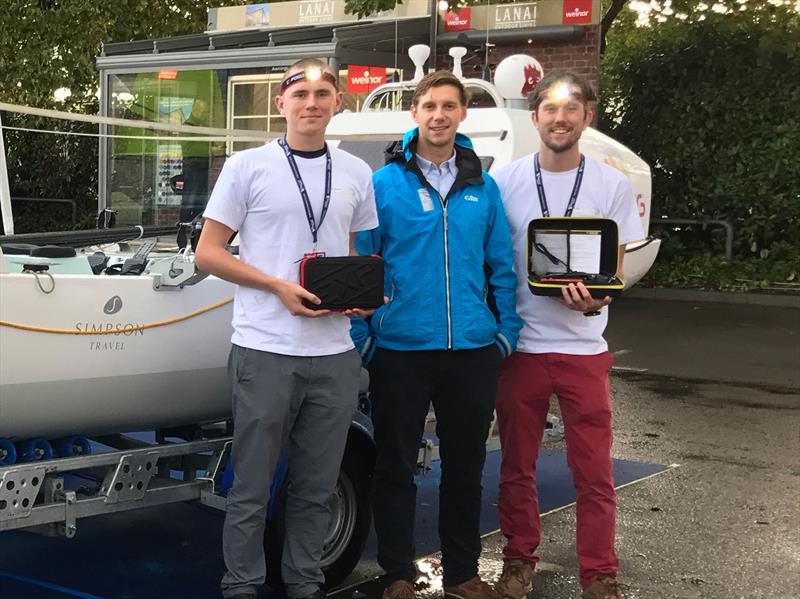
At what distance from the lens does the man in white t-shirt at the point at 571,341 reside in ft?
15.5

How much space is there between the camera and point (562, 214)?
188 inches

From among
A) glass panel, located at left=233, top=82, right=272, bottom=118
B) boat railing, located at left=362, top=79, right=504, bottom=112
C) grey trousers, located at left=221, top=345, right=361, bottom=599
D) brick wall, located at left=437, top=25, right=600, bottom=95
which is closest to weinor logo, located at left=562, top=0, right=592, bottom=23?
brick wall, located at left=437, top=25, right=600, bottom=95

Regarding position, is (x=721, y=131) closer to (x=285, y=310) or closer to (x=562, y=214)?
(x=562, y=214)

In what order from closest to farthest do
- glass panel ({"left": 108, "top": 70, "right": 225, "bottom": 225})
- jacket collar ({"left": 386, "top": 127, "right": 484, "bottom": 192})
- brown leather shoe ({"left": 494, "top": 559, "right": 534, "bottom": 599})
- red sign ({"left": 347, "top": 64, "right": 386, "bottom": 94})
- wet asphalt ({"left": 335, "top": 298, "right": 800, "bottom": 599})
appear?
jacket collar ({"left": 386, "top": 127, "right": 484, "bottom": 192}), brown leather shoe ({"left": 494, "top": 559, "right": 534, "bottom": 599}), wet asphalt ({"left": 335, "top": 298, "right": 800, "bottom": 599}), red sign ({"left": 347, "top": 64, "right": 386, "bottom": 94}), glass panel ({"left": 108, "top": 70, "right": 225, "bottom": 225})

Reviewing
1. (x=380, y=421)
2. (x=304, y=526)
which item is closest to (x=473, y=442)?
(x=380, y=421)

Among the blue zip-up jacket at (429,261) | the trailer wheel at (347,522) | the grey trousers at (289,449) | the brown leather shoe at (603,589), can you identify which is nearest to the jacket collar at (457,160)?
the blue zip-up jacket at (429,261)

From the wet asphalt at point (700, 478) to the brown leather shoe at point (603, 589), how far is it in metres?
0.38

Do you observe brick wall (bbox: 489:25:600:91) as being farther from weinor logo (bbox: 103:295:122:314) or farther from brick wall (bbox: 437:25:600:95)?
weinor logo (bbox: 103:295:122:314)

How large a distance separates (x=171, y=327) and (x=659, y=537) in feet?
9.05

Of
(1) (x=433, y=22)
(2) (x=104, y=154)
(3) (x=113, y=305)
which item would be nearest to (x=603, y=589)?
(3) (x=113, y=305)

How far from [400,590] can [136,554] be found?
1498mm

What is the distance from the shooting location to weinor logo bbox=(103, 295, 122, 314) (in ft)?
14.9

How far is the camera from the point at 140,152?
16125 mm

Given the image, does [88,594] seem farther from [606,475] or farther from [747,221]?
[747,221]
